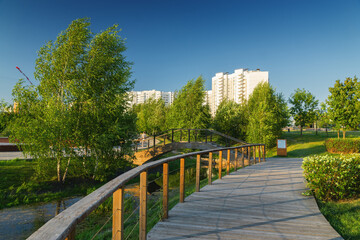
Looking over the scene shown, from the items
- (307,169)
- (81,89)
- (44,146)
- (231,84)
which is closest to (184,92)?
(81,89)

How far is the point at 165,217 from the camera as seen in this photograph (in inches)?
160

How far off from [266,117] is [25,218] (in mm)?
22158

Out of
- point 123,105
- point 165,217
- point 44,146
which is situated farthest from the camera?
point 123,105

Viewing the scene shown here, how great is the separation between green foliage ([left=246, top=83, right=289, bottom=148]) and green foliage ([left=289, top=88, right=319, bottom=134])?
143 cm

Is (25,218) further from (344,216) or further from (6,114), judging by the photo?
(344,216)

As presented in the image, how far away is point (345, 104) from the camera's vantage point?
22.1 metres

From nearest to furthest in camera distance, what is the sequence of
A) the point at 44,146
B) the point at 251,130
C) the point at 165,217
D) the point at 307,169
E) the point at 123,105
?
the point at 165,217, the point at 307,169, the point at 44,146, the point at 123,105, the point at 251,130

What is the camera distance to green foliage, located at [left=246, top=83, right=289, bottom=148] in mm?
24062

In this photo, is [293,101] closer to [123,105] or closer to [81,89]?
[123,105]

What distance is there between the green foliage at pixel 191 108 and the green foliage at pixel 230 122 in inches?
137

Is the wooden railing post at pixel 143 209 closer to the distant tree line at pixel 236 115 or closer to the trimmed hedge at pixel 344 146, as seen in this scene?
the trimmed hedge at pixel 344 146

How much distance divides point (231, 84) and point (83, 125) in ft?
363

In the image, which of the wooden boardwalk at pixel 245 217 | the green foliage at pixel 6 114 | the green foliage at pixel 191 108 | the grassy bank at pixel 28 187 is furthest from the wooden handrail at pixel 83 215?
the green foliage at pixel 191 108

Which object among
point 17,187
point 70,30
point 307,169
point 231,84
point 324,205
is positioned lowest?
point 17,187
